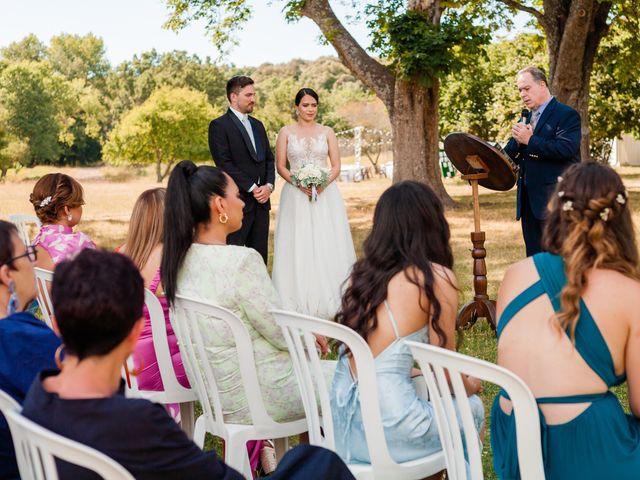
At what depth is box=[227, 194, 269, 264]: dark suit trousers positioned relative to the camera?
7445 mm

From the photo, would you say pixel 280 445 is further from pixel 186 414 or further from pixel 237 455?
pixel 186 414

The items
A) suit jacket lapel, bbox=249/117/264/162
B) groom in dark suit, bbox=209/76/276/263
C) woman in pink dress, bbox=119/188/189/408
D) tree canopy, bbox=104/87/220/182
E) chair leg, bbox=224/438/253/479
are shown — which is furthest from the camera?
tree canopy, bbox=104/87/220/182

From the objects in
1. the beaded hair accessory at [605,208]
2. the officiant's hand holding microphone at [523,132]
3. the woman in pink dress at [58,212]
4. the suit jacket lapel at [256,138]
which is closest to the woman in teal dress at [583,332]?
the beaded hair accessory at [605,208]

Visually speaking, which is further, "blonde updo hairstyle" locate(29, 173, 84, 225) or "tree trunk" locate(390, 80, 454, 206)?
"tree trunk" locate(390, 80, 454, 206)

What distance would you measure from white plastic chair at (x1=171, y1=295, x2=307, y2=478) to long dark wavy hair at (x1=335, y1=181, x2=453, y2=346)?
15.6 inches

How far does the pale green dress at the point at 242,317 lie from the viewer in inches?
129

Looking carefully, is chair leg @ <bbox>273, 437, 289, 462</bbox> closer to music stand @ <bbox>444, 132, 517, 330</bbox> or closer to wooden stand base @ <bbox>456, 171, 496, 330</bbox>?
music stand @ <bbox>444, 132, 517, 330</bbox>

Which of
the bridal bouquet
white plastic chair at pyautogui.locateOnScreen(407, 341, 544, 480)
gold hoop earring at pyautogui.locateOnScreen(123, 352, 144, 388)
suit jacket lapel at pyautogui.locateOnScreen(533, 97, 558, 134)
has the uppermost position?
suit jacket lapel at pyautogui.locateOnScreen(533, 97, 558, 134)

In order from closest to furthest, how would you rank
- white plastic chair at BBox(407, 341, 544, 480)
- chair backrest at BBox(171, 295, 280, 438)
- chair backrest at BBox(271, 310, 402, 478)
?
white plastic chair at BBox(407, 341, 544, 480) < chair backrest at BBox(271, 310, 402, 478) < chair backrest at BBox(171, 295, 280, 438)

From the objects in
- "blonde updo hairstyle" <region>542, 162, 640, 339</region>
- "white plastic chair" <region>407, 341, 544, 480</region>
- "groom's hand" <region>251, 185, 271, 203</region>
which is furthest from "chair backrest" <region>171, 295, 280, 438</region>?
"groom's hand" <region>251, 185, 271, 203</region>

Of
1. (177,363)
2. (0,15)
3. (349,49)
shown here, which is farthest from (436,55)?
(0,15)

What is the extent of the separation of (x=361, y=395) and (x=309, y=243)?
5.19 meters

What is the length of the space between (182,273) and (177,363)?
63cm

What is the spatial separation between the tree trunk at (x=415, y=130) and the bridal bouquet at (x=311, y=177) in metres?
9.73
